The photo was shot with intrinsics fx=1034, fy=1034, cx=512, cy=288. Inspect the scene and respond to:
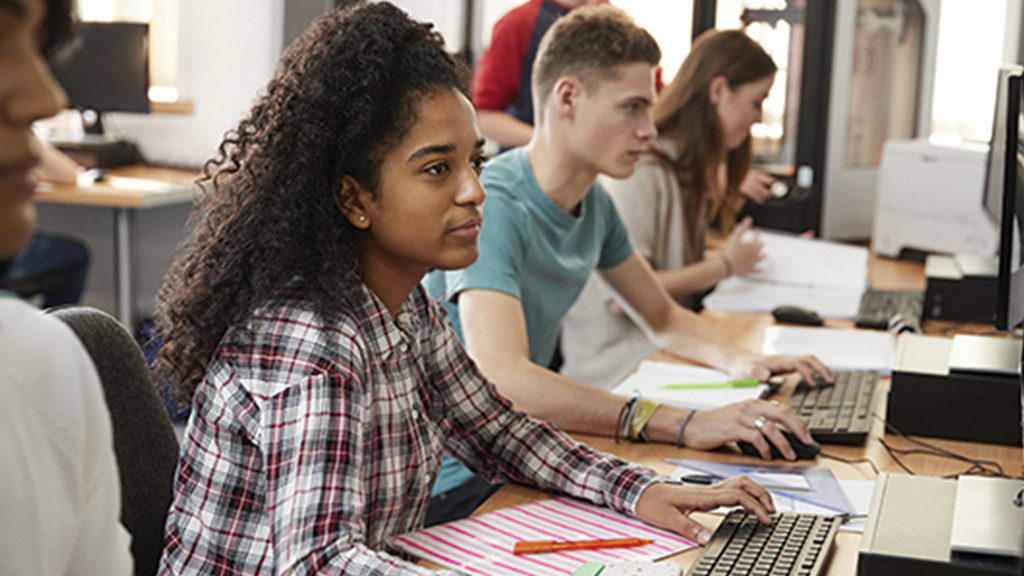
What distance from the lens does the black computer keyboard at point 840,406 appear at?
1394mm

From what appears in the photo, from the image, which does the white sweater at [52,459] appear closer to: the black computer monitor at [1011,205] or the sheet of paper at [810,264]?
the black computer monitor at [1011,205]

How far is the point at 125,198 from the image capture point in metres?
3.24

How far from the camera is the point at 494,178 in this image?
66.3 inches

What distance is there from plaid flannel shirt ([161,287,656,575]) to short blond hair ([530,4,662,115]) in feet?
2.34

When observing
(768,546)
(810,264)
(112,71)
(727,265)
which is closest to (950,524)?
(768,546)

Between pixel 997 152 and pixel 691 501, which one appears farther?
pixel 997 152

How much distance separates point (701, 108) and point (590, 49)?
2.17ft

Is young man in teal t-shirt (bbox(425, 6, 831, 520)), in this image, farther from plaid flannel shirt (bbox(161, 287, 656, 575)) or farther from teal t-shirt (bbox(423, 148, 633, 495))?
plaid flannel shirt (bbox(161, 287, 656, 575))

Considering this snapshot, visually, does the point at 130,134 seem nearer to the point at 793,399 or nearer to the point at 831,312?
the point at 831,312

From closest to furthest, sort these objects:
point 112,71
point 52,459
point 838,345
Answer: point 52,459
point 838,345
point 112,71

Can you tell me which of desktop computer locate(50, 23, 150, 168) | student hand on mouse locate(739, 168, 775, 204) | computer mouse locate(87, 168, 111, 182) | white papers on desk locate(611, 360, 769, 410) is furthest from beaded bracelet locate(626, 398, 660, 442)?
desktop computer locate(50, 23, 150, 168)

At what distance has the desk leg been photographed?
11.1 ft

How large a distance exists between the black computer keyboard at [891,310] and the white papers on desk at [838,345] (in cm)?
3

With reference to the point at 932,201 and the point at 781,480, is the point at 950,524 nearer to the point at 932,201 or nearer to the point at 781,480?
the point at 781,480
